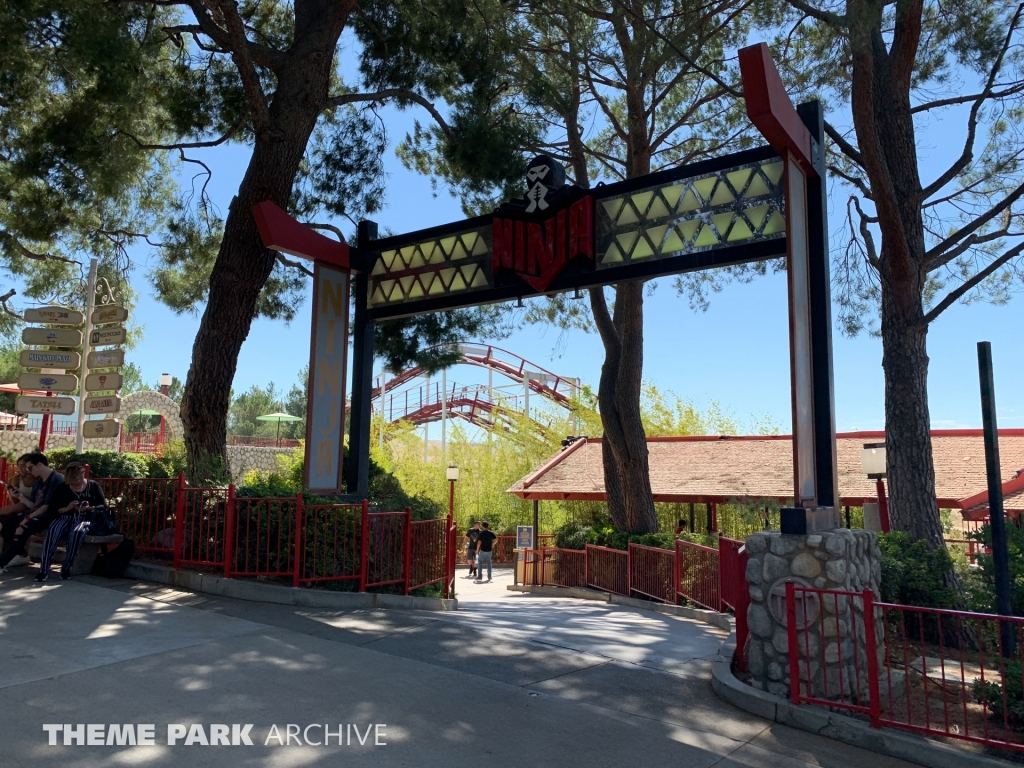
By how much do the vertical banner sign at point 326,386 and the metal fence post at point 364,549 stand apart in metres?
1.56

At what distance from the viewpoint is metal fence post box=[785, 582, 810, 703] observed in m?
5.59

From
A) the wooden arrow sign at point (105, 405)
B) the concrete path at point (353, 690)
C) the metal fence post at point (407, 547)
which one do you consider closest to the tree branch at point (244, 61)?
the wooden arrow sign at point (105, 405)

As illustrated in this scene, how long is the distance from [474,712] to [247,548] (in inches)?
174

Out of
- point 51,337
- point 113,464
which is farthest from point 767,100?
point 51,337

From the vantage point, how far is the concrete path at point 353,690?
4.32m

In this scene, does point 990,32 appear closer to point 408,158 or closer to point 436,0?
point 436,0

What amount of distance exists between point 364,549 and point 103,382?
769 centimetres

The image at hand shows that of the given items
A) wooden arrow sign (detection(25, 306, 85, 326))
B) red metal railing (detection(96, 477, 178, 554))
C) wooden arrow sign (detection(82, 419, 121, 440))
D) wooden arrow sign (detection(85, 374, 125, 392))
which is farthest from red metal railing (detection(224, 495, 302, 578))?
wooden arrow sign (detection(25, 306, 85, 326))

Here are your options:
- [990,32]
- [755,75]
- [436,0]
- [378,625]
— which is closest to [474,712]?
[378,625]

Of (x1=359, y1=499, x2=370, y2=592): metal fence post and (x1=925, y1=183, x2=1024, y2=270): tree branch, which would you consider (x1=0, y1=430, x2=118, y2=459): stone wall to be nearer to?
(x1=359, y1=499, x2=370, y2=592): metal fence post

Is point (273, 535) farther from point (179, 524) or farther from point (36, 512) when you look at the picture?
point (36, 512)

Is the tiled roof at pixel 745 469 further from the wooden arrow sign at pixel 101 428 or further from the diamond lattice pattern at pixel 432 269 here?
the diamond lattice pattern at pixel 432 269

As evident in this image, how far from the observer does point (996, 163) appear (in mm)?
13438

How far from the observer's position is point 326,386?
34.6 ft
